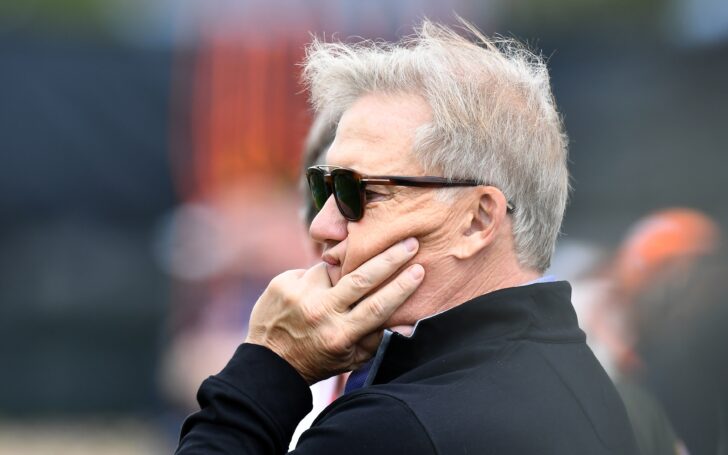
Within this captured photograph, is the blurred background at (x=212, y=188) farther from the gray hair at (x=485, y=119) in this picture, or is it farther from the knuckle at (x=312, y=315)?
the knuckle at (x=312, y=315)

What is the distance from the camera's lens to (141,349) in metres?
9.54

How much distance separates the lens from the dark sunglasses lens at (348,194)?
6.37 feet

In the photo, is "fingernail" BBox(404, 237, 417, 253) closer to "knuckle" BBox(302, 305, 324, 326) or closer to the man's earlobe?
the man's earlobe

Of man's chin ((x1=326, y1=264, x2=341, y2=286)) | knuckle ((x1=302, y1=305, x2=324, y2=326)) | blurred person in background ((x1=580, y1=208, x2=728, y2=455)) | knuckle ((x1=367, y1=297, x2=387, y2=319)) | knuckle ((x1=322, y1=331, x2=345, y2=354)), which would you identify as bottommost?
blurred person in background ((x1=580, y1=208, x2=728, y2=455))

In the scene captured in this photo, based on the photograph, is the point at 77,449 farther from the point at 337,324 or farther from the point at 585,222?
the point at 337,324

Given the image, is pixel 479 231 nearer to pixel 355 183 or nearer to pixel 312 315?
pixel 355 183

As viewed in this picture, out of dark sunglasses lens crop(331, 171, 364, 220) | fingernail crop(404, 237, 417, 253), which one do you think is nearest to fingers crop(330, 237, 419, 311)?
fingernail crop(404, 237, 417, 253)

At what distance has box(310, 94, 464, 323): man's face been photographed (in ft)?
6.21

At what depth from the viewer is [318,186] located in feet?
6.95

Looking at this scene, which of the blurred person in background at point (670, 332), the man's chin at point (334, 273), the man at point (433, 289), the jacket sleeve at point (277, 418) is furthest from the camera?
the blurred person in background at point (670, 332)

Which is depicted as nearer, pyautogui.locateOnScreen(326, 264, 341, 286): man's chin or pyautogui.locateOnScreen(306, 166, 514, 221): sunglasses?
pyautogui.locateOnScreen(306, 166, 514, 221): sunglasses

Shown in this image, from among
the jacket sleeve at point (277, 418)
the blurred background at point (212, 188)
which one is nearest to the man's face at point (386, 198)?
the jacket sleeve at point (277, 418)

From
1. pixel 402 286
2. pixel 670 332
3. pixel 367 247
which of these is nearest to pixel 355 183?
pixel 367 247

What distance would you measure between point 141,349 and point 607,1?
801 cm
